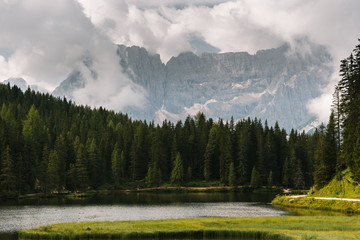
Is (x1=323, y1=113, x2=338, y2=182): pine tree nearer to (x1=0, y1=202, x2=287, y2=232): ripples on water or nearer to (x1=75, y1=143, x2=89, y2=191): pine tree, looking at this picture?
(x1=0, y1=202, x2=287, y2=232): ripples on water

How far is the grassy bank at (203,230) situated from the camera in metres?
53.3

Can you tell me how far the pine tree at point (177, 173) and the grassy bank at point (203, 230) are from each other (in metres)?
104

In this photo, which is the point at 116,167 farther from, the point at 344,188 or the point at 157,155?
the point at 344,188

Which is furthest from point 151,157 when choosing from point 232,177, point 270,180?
point 270,180

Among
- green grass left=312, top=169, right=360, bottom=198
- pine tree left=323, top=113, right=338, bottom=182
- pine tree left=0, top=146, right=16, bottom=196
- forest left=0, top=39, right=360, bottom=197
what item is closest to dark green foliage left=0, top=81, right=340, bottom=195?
forest left=0, top=39, right=360, bottom=197

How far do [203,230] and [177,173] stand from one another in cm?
11370

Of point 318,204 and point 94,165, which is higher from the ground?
point 94,165

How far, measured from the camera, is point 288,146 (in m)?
189

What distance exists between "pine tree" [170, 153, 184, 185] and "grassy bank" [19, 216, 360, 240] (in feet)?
341

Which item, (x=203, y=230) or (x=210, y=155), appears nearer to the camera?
(x=203, y=230)

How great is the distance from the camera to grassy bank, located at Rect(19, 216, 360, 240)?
53281 millimetres

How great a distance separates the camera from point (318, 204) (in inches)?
3760

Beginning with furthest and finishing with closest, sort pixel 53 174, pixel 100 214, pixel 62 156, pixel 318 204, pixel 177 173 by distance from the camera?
pixel 177 173 → pixel 62 156 → pixel 53 174 → pixel 318 204 → pixel 100 214

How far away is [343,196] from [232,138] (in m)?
87.9
